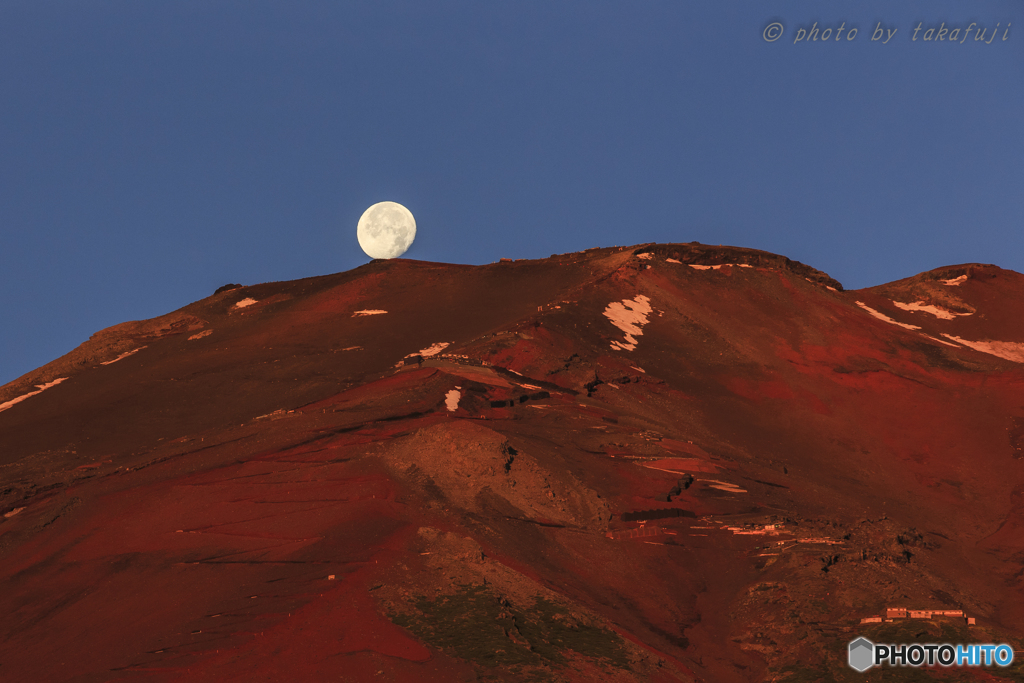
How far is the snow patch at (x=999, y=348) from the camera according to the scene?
3136 cm

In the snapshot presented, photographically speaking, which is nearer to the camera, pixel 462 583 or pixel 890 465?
pixel 462 583

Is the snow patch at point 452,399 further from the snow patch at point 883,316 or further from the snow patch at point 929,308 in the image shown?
the snow patch at point 929,308

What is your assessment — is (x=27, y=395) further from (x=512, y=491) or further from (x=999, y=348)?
(x=999, y=348)

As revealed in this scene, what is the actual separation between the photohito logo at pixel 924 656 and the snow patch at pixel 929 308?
2573 cm

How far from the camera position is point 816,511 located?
16.9 meters

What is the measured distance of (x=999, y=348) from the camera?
105ft

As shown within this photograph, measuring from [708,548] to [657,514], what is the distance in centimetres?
113

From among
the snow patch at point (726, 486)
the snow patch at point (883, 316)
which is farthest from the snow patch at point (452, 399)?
the snow patch at point (883, 316)

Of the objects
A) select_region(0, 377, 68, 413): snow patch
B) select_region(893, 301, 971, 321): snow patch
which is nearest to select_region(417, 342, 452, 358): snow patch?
select_region(0, 377, 68, 413): snow patch

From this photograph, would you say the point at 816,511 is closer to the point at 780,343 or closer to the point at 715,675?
the point at 715,675

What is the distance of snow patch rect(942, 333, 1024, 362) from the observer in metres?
31.4

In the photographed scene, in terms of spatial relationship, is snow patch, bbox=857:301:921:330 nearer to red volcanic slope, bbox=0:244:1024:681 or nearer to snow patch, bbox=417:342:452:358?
red volcanic slope, bbox=0:244:1024:681

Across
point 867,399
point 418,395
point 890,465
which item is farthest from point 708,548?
point 867,399

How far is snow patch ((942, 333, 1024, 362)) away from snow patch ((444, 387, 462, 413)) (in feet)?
73.6
